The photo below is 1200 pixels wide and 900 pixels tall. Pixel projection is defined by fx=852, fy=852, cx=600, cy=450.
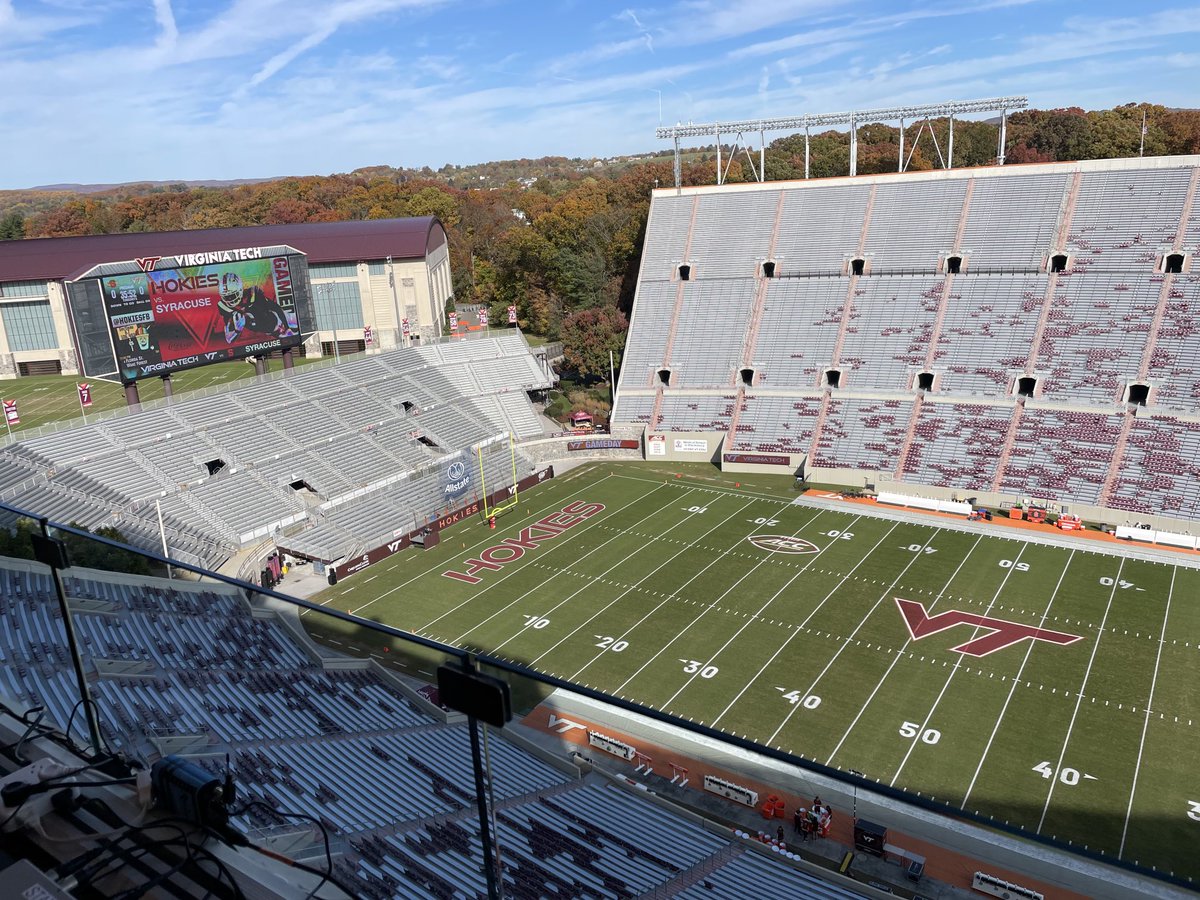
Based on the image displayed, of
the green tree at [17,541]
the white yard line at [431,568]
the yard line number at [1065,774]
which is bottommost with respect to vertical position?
the yard line number at [1065,774]

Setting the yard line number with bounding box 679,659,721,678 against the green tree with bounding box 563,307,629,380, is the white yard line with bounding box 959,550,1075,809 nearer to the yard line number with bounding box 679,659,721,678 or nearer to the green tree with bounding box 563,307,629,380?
the yard line number with bounding box 679,659,721,678

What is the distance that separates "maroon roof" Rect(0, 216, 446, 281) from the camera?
173 feet

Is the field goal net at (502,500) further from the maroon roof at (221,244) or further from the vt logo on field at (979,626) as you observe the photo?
the maroon roof at (221,244)

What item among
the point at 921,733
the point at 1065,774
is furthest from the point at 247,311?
the point at 1065,774

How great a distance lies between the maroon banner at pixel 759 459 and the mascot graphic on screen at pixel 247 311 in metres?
19.2

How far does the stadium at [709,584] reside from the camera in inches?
380

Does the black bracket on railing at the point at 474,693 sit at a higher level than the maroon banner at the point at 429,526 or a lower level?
higher

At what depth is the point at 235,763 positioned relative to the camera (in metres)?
10.4

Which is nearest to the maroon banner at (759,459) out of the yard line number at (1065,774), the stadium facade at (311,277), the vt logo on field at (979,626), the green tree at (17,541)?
the vt logo on field at (979,626)

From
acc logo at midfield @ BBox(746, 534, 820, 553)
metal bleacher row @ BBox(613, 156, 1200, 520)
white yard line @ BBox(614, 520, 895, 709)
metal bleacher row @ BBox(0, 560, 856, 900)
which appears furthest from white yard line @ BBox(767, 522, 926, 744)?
metal bleacher row @ BBox(0, 560, 856, 900)

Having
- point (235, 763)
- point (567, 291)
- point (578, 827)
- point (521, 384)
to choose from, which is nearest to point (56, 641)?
point (235, 763)

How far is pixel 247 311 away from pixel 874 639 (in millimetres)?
24863

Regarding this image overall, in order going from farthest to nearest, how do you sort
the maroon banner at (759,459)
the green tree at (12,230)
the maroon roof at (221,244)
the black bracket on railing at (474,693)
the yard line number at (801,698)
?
the green tree at (12,230)
the maroon roof at (221,244)
the maroon banner at (759,459)
the yard line number at (801,698)
the black bracket on railing at (474,693)

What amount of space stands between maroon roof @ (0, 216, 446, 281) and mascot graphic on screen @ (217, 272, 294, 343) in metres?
23.7
